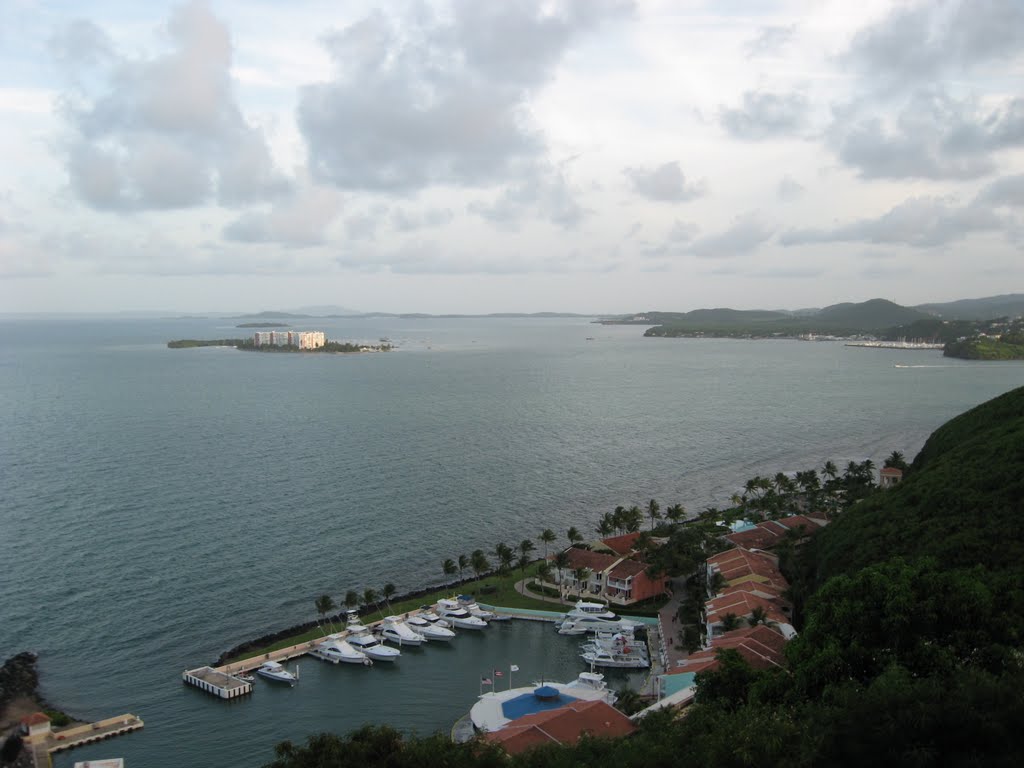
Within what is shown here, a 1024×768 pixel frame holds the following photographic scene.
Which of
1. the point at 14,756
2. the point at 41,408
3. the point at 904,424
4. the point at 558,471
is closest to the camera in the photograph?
the point at 14,756

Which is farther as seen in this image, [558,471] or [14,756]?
[558,471]

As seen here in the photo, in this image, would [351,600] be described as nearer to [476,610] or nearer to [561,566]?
[476,610]

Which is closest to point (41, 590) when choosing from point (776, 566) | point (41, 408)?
point (776, 566)

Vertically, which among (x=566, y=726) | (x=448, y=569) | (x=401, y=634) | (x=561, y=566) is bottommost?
(x=401, y=634)

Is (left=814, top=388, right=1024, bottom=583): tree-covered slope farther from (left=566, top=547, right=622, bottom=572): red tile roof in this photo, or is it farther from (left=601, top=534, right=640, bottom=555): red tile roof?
(left=601, top=534, right=640, bottom=555): red tile roof

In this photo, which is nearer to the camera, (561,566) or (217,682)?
(217,682)

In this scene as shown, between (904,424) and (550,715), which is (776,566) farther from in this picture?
(904,424)

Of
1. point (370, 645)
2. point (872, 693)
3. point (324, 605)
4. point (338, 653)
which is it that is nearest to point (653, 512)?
point (370, 645)

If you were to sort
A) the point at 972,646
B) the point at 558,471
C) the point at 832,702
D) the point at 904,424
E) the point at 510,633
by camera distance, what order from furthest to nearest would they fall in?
the point at 904,424, the point at 558,471, the point at 510,633, the point at 972,646, the point at 832,702
